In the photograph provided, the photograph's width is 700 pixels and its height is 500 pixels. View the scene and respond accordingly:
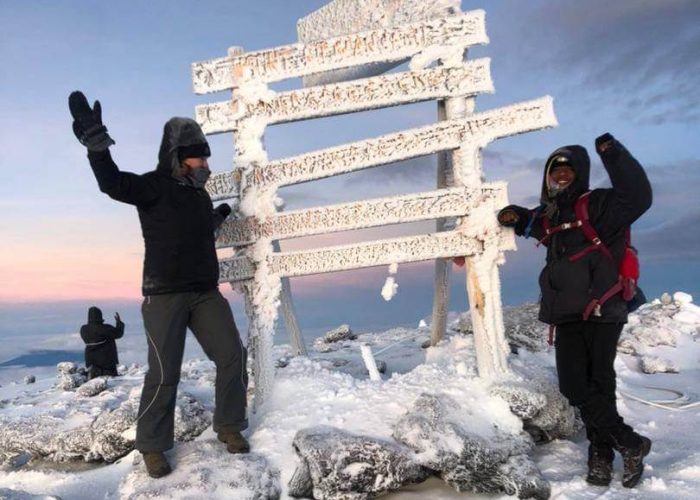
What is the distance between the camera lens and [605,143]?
3742 millimetres

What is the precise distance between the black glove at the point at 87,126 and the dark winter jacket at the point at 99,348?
19.1 feet

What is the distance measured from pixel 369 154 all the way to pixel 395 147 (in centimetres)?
23

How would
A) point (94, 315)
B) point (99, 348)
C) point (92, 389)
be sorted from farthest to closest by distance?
1. point (94, 315)
2. point (99, 348)
3. point (92, 389)

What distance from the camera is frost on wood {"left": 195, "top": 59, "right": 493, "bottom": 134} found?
478 cm

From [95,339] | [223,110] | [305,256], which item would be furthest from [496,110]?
[95,339]

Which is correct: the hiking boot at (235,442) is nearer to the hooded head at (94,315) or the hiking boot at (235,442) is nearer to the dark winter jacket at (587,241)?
the dark winter jacket at (587,241)

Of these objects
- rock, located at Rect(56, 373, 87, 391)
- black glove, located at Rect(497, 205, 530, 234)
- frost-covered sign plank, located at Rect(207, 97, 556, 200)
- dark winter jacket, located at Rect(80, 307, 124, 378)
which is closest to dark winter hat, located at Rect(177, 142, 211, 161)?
frost-covered sign plank, located at Rect(207, 97, 556, 200)

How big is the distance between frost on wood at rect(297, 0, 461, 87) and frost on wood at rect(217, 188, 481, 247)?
1339 mm

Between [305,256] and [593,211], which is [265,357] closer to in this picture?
[305,256]

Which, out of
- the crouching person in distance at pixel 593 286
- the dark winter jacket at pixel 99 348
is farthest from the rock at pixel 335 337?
the crouching person in distance at pixel 593 286

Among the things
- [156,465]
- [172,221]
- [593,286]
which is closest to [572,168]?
[593,286]

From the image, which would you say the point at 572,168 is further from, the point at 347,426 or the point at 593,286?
the point at 347,426

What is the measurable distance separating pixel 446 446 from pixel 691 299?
7574 millimetres

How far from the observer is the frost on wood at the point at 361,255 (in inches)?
188
